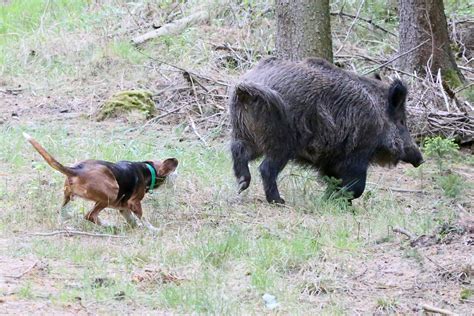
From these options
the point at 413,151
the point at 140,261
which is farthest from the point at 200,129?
the point at 140,261

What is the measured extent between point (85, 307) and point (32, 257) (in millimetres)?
1086

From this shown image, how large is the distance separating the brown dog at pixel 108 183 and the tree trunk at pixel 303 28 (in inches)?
151

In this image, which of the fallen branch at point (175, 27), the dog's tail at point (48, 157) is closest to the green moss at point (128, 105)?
the fallen branch at point (175, 27)

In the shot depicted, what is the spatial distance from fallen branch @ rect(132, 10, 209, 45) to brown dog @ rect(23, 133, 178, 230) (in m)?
8.24

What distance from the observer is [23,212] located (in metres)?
7.05

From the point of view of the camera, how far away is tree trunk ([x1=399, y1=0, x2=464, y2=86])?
12000 mm

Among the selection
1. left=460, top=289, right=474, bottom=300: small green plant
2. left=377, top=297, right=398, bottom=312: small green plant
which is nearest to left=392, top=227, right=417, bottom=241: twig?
left=460, top=289, right=474, bottom=300: small green plant

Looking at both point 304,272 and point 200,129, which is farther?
point 200,129

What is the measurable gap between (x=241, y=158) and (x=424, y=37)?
4995 mm

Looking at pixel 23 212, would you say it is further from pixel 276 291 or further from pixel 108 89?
pixel 108 89

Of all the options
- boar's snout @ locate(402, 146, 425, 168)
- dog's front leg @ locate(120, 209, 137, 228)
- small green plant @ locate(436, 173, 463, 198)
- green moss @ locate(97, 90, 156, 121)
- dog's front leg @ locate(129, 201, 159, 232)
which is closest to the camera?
dog's front leg @ locate(129, 201, 159, 232)

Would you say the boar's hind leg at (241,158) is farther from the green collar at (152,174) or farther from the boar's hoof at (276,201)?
the green collar at (152,174)

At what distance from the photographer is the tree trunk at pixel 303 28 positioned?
33.8ft

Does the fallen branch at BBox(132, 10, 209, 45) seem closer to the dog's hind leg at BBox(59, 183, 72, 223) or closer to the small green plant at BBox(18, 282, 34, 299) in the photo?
the dog's hind leg at BBox(59, 183, 72, 223)
